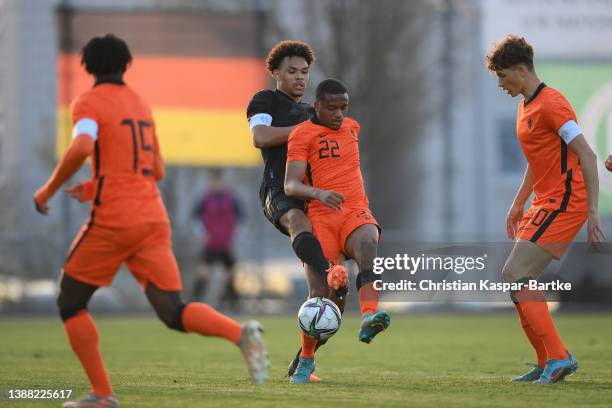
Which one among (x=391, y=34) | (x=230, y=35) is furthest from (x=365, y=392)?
(x=391, y=34)

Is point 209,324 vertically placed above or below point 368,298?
above

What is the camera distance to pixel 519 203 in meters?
8.92

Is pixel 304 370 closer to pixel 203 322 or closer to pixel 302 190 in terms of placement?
pixel 302 190

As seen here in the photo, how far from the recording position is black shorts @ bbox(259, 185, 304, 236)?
8.73 m

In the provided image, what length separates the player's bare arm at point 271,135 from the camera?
8727mm

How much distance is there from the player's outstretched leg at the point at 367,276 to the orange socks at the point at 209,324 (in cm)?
118

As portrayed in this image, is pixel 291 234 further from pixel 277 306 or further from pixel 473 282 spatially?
pixel 277 306

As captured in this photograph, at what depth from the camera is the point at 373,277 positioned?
8.23 metres

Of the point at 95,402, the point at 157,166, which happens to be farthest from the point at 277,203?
the point at 95,402

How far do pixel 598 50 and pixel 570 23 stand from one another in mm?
691

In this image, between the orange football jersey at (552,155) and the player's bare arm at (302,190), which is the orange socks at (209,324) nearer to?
the player's bare arm at (302,190)

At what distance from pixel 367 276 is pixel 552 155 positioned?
1519 mm

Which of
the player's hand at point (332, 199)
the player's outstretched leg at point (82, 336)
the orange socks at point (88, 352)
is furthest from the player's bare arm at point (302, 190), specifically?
the orange socks at point (88, 352)

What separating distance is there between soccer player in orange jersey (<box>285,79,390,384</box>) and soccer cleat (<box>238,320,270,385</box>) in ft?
5.30
